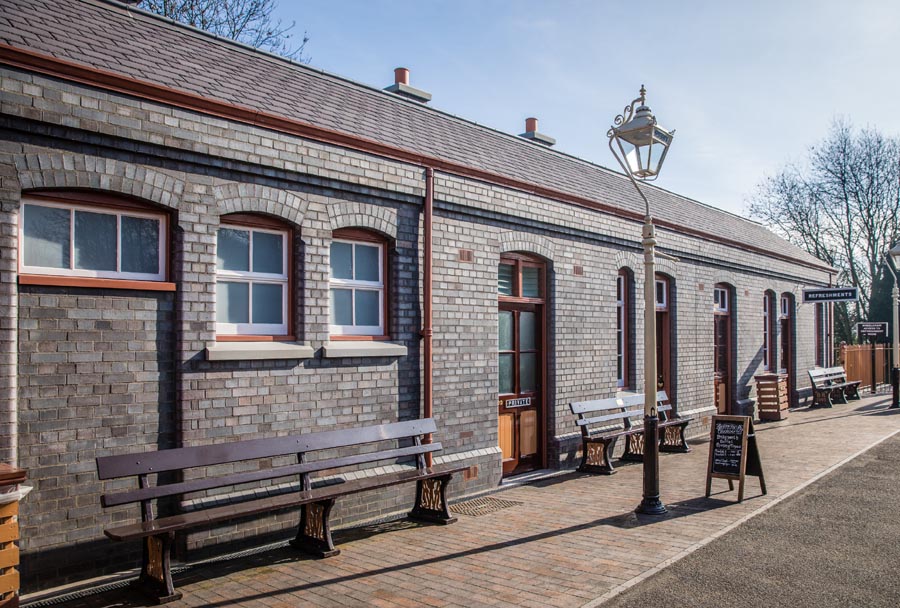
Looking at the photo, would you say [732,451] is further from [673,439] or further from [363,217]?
[363,217]

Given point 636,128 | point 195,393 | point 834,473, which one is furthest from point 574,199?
point 195,393

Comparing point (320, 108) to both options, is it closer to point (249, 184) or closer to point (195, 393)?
point (249, 184)

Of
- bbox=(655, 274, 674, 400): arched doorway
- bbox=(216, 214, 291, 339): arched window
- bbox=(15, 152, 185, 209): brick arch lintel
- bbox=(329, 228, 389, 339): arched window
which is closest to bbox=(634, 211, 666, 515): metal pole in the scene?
bbox=(329, 228, 389, 339): arched window

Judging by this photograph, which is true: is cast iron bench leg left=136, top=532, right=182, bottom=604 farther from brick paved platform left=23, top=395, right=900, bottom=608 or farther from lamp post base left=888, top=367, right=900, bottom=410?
lamp post base left=888, top=367, right=900, bottom=410

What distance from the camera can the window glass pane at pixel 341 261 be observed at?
791 centimetres

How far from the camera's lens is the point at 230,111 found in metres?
6.80

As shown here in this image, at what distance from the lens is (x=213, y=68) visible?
24.6 feet

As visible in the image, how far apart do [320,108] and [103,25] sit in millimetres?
2313

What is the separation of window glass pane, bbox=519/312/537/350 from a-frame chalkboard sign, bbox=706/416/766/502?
2.79m

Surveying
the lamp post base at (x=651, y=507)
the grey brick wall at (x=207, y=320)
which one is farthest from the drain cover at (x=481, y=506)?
the lamp post base at (x=651, y=507)

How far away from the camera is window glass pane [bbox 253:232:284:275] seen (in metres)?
7.24

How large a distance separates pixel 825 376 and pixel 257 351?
1847 cm

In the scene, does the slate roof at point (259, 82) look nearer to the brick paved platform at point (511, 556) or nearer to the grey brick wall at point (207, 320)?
the grey brick wall at point (207, 320)

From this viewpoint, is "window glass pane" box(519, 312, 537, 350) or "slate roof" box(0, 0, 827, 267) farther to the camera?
"window glass pane" box(519, 312, 537, 350)
